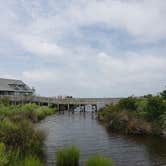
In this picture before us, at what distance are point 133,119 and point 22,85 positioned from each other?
67.7 metres

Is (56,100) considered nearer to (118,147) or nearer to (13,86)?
(13,86)

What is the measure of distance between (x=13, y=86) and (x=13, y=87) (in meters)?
0.89

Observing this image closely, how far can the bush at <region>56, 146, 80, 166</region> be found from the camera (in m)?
16.0

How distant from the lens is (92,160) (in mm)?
13625

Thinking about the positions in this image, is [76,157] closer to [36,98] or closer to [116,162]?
[116,162]

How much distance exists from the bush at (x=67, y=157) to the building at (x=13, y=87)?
6966cm

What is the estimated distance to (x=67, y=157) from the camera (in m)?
16.3

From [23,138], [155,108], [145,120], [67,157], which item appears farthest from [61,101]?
[67,157]

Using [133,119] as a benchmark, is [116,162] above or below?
below

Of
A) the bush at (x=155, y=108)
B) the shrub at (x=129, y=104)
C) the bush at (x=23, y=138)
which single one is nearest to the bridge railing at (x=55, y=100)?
the shrub at (x=129, y=104)

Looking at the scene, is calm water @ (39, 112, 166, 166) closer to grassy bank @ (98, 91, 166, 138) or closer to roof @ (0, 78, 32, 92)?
grassy bank @ (98, 91, 166, 138)

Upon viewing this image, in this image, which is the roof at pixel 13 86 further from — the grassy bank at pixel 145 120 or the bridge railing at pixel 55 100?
the grassy bank at pixel 145 120

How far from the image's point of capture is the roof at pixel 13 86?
8628cm

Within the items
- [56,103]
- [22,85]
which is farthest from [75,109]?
[22,85]
